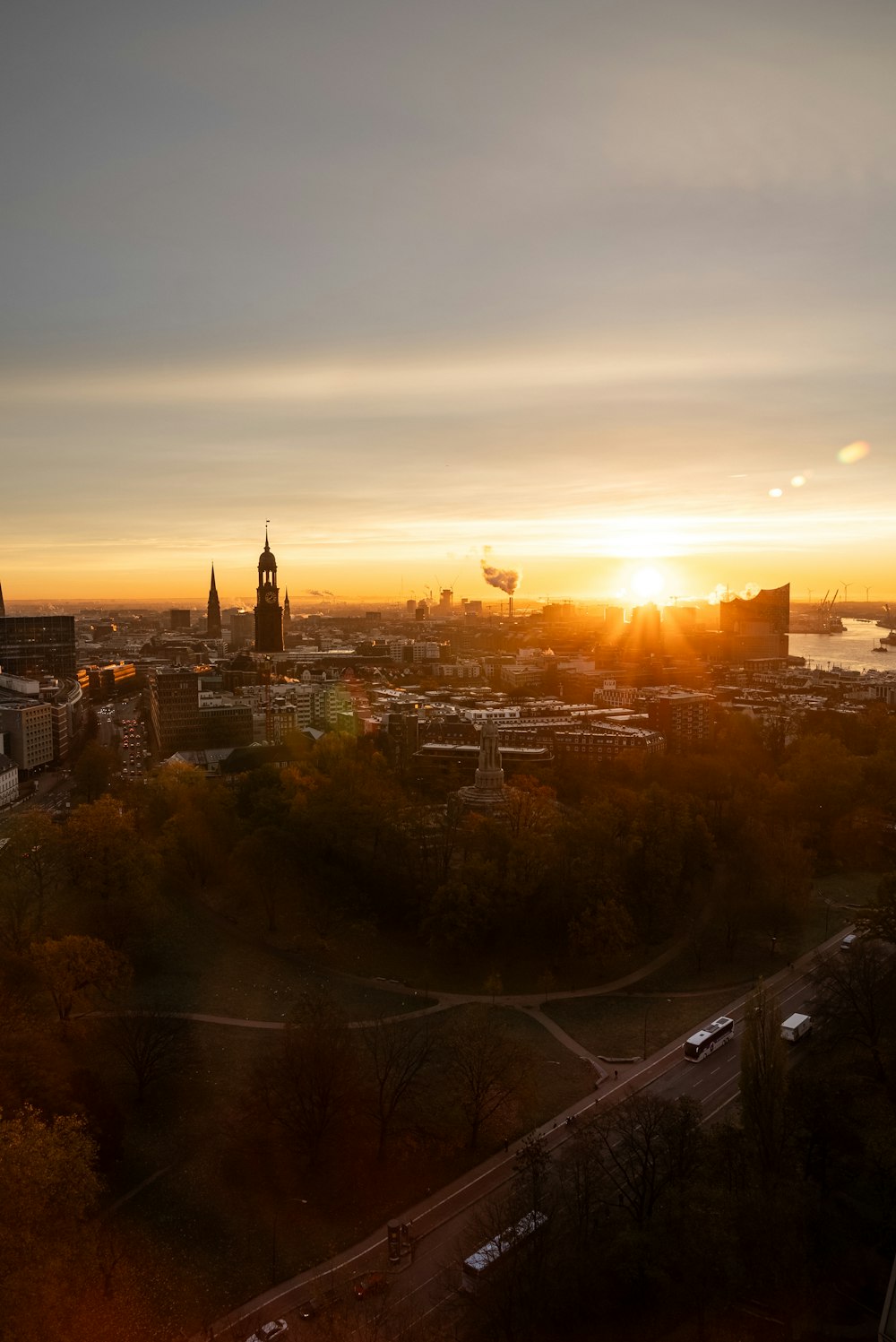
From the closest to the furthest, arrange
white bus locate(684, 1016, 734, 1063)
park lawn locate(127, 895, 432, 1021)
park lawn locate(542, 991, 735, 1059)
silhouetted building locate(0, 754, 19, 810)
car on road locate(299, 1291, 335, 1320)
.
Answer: car on road locate(299, 1291, 335, 1320) → white bus locate(684, 1016, 734, 1063) → park lawn locate(542, 991, 735, 1059) → park lawn locate(127, 895, 432, 1021) → silhouetted building locate(0, 754, 19, 810)

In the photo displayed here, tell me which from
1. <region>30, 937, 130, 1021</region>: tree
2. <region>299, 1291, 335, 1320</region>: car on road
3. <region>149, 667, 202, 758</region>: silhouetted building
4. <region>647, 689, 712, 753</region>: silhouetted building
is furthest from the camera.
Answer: <region>647, 689, 712, 753</region>: silhouetted building

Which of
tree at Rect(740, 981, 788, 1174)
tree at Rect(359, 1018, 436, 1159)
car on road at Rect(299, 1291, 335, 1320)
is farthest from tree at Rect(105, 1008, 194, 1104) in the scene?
tree at Rect(740, 981, 788, 1174)

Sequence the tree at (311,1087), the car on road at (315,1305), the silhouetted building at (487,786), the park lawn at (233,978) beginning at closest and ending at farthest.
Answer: the car on road at (315,1305), the tree at (311,1087), the park lawn at (233,978), the silhouetted building at (487,786)

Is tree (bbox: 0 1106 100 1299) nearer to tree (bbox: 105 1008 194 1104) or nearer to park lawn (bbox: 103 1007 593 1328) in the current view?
park lawn (bbox: 103 1007 593 1328)

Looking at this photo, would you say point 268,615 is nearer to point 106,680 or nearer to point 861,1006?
point 106,680

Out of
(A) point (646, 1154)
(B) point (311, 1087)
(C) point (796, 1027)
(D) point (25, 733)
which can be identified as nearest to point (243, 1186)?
(B) point (311, 1087)

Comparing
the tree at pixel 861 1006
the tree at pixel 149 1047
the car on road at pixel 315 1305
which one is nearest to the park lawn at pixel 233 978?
the tree at pixel 149 1047

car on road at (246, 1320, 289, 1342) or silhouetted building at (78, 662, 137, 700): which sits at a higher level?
silhouetted building at (78, 662, 137, 700)

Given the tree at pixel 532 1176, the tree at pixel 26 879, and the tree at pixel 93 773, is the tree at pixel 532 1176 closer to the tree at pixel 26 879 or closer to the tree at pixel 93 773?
the tree at pixel 26 879
